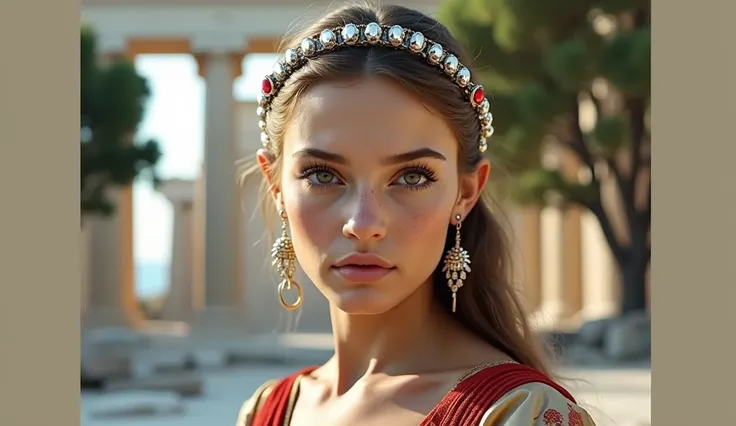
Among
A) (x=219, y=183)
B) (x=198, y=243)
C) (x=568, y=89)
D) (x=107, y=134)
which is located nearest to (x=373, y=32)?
(x=568, y=89)

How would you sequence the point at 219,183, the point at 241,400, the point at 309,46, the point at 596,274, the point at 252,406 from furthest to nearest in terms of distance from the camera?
the point at 596,274, the point at 219,183, the point at 241,400, the point at 252,406, the point at 309,46

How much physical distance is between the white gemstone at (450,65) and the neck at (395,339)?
357 mm

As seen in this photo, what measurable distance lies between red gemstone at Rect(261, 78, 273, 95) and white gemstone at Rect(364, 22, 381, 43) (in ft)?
0.70

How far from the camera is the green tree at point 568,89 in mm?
13438

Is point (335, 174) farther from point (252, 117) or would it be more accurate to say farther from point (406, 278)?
point (252, 117)

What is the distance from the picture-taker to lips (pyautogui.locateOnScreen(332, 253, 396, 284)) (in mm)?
1482

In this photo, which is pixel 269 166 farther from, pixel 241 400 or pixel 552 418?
pixel 241 400

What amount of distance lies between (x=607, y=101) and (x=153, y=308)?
18386 millimetres

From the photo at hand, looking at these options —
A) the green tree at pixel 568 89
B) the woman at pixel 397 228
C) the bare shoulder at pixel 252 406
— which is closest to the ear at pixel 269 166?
the woman at pixel 397 228

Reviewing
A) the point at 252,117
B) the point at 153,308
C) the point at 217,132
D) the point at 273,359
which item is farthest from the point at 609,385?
the point at 153,308

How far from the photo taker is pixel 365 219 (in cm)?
145

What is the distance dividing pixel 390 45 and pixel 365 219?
293 mm

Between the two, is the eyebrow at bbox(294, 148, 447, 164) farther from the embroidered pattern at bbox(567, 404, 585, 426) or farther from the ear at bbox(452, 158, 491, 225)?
the embroidered pattern at bbox(567, 404, 585, 426)

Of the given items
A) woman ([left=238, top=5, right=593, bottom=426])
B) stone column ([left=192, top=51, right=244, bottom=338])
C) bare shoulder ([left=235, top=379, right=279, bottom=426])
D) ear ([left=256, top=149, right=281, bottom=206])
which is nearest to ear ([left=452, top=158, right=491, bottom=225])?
woman ([left=238, top=5, right=593, bottom=426])
